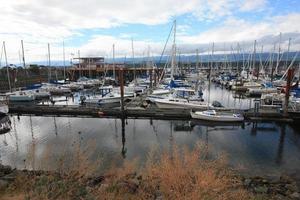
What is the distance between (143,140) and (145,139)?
289mm

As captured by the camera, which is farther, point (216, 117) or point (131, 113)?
point (131, 113)

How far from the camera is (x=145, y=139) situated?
22266 millimetres

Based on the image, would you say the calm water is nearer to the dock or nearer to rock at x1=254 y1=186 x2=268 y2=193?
the dock

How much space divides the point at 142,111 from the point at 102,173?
48.7 feet

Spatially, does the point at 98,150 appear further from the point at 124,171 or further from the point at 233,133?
the point at 233,133

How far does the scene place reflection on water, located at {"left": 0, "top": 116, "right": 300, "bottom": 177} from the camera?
17.9m

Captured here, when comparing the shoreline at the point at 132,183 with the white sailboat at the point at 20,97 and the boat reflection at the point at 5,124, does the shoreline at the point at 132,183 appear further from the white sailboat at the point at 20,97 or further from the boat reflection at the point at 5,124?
the white sailboat at the point at 20,97

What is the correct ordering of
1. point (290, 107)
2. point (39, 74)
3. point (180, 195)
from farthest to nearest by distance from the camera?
point (39, 74), point (290, 107), point (180, 195)

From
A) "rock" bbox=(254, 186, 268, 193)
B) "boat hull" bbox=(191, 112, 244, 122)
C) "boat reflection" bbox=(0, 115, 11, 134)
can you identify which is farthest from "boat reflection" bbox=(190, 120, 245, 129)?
"boat reflection" bbox=(0, 115, 11, 134)

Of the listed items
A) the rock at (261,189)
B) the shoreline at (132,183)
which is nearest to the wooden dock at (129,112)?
the shoreline at (132,183)

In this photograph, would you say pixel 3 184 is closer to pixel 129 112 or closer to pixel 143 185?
pixel 143 185

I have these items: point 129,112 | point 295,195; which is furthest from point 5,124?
point 295,195

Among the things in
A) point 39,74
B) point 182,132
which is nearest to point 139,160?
point 182,132

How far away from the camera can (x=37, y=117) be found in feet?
100
